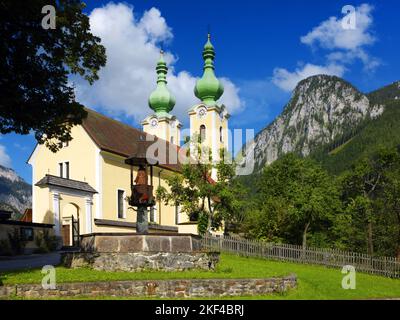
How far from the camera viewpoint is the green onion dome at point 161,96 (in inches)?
2340

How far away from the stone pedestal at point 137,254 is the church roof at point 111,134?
14.2 metres

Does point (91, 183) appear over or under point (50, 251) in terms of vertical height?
over

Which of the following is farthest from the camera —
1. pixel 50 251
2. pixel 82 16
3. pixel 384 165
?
pixel 384 165

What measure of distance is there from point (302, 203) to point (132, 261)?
18.7 meters

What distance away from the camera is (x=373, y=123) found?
498 feet

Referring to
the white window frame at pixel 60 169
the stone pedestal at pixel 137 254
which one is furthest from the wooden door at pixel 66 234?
the stone pedestal at pixel 137 254

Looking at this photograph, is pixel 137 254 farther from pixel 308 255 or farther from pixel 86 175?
pixel 86 175

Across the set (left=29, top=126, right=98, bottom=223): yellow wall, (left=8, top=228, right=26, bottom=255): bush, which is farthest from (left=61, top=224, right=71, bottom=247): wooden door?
(left=8, top=228, right=26, bottom=255): bush

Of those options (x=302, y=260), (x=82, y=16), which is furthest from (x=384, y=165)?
(x=82, y=16)

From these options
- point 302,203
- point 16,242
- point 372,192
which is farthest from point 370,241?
point 16,242

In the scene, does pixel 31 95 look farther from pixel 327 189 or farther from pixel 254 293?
pixel 327 189

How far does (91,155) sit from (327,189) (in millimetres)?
17743

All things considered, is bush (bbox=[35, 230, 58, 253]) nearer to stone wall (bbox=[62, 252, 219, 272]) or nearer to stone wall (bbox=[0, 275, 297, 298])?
stone wall (bbox=[62, 252, 219, 272])

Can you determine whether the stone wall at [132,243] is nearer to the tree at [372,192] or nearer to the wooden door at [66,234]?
the wooden door at [66,234]
